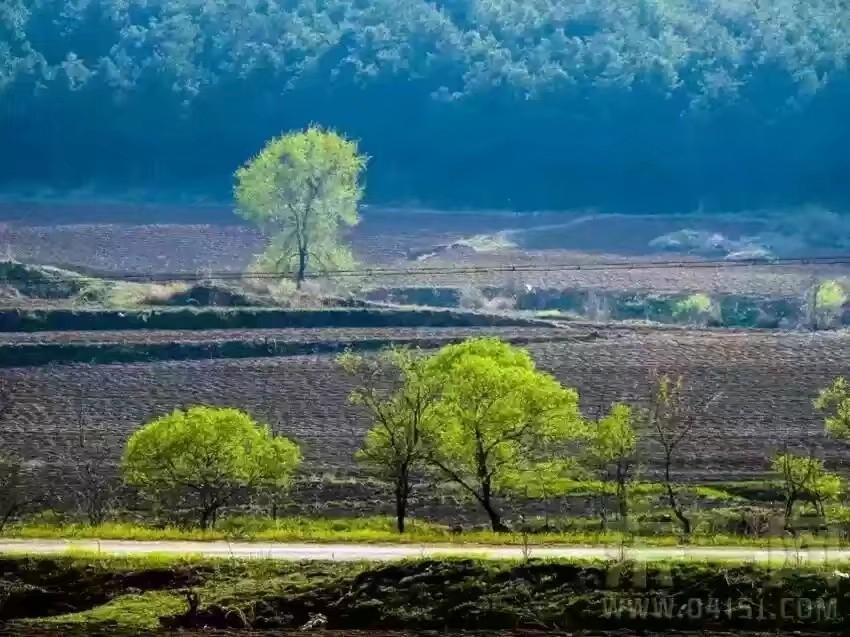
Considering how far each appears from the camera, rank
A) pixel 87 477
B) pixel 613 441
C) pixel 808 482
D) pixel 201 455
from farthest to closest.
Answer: pixel 87 477
pixel 613 441
pixel 808 482
pixel 201 455

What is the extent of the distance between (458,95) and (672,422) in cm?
11438

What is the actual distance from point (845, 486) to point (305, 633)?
2464 cm

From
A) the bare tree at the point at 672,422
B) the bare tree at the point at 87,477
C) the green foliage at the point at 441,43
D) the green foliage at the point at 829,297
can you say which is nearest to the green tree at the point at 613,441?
the bare tree at the point at 672,422

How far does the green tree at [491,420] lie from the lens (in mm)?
36625

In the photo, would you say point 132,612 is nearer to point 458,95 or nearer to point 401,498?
point 401,498

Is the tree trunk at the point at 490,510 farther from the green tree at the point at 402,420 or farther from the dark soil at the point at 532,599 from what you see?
the dark soil at the point at 532,599

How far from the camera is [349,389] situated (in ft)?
201

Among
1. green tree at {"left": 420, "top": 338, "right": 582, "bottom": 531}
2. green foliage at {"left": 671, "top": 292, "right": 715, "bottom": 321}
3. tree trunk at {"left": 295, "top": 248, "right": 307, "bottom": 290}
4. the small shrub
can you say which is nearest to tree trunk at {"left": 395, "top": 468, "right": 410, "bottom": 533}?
green tree at {"left": 420, "top": 338, "right": 582, "bottom": 531}

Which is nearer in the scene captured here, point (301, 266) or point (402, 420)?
point (402, 420)

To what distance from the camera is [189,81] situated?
538 feet

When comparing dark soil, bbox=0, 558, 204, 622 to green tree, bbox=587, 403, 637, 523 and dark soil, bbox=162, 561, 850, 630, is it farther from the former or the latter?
green tree, bbox=587, 403, 637, 523

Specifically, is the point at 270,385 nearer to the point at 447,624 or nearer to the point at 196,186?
the point at 447,624

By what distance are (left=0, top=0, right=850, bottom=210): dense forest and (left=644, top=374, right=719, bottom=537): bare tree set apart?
83.8 m

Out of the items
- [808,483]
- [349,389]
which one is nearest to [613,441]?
[808,483]
